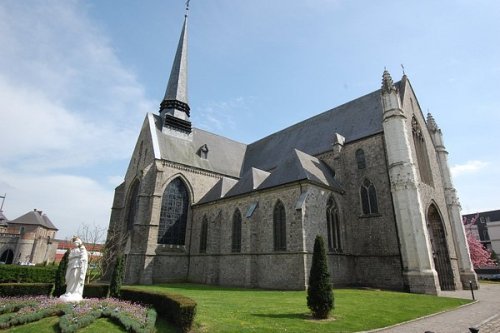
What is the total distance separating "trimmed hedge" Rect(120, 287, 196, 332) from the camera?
310 inches

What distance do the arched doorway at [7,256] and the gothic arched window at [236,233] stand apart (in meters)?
43.9

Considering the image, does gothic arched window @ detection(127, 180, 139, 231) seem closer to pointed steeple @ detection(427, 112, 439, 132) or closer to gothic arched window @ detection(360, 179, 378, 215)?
gothic arched window @ detection(360, 179, 378, 215)

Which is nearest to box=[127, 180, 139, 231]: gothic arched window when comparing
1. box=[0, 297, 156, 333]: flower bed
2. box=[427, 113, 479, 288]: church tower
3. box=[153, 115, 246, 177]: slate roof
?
box=[153, 115, 246, 177]: slate roof

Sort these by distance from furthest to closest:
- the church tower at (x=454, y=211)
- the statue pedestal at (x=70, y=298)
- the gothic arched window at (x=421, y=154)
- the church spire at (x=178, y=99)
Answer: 1. the church spire at (x=178, y=99)
2. the gothic arched window at (x=421, y=154)
3. the church tower at (x=454, y=211)
4. the statue pedestal at (x=70, y=298)

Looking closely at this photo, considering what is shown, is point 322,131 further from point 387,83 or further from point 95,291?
point 95,291

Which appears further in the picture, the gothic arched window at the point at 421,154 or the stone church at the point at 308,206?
the gothic arched window at the point at 421,154

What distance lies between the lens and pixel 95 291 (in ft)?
45.3

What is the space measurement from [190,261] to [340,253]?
499 inches

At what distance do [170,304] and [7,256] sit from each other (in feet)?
171

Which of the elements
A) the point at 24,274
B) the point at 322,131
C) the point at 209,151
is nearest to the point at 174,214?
the point at 209,151

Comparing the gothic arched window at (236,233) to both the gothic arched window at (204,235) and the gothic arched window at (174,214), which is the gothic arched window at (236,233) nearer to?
the gothic arched window at (204,235)

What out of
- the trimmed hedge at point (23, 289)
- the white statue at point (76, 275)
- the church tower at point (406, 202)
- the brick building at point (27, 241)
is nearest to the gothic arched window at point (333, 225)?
the church tower at point (406, 202)

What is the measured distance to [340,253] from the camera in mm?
19000

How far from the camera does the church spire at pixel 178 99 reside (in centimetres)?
2962
